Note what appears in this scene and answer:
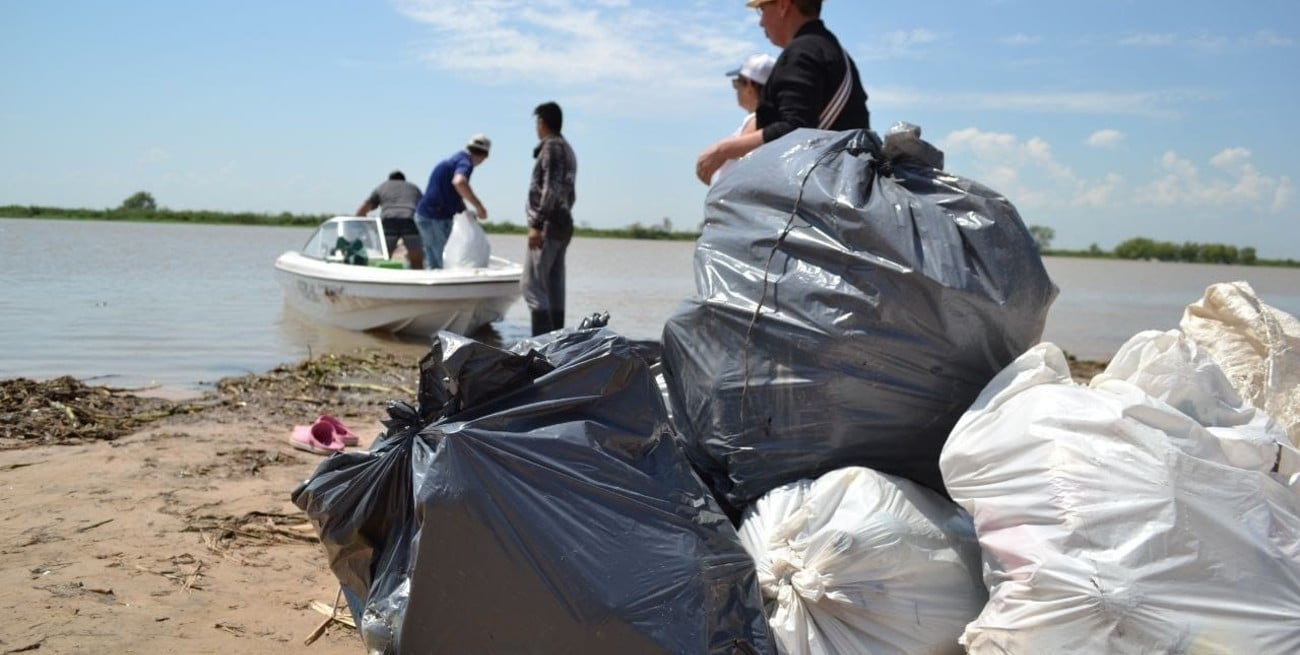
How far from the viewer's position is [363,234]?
35.9 ft

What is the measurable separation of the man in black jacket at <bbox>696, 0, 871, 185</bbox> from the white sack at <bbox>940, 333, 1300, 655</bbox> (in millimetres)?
1173

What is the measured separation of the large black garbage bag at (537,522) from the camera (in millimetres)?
1740

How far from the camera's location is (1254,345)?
2330 millimetres

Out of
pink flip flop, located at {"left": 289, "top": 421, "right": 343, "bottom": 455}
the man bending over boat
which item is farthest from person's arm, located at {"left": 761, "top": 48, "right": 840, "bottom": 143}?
the man bending over boat

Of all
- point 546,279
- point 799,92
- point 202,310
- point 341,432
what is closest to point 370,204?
point 202,310

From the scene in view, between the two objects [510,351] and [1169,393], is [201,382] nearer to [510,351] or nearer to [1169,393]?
[510,351]

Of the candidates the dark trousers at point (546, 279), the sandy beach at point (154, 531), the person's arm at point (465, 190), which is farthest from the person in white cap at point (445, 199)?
the sandy beach at point (154, 531)

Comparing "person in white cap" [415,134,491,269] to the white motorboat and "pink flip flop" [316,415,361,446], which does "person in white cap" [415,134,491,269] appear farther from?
"pink flip flop" [316,415,361,446]

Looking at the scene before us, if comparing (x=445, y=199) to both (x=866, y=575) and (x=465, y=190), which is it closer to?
(x=465, y=190)

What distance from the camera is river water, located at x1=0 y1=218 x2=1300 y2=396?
25.1 feet

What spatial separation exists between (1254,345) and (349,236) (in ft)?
32.1

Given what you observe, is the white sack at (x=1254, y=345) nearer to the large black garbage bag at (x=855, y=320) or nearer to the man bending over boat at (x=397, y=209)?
the large black garbage bag at (x=855, y=320)

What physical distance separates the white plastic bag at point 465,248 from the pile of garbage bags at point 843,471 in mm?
7655

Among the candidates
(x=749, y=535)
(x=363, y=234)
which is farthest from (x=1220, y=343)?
(x=363, y=234)
